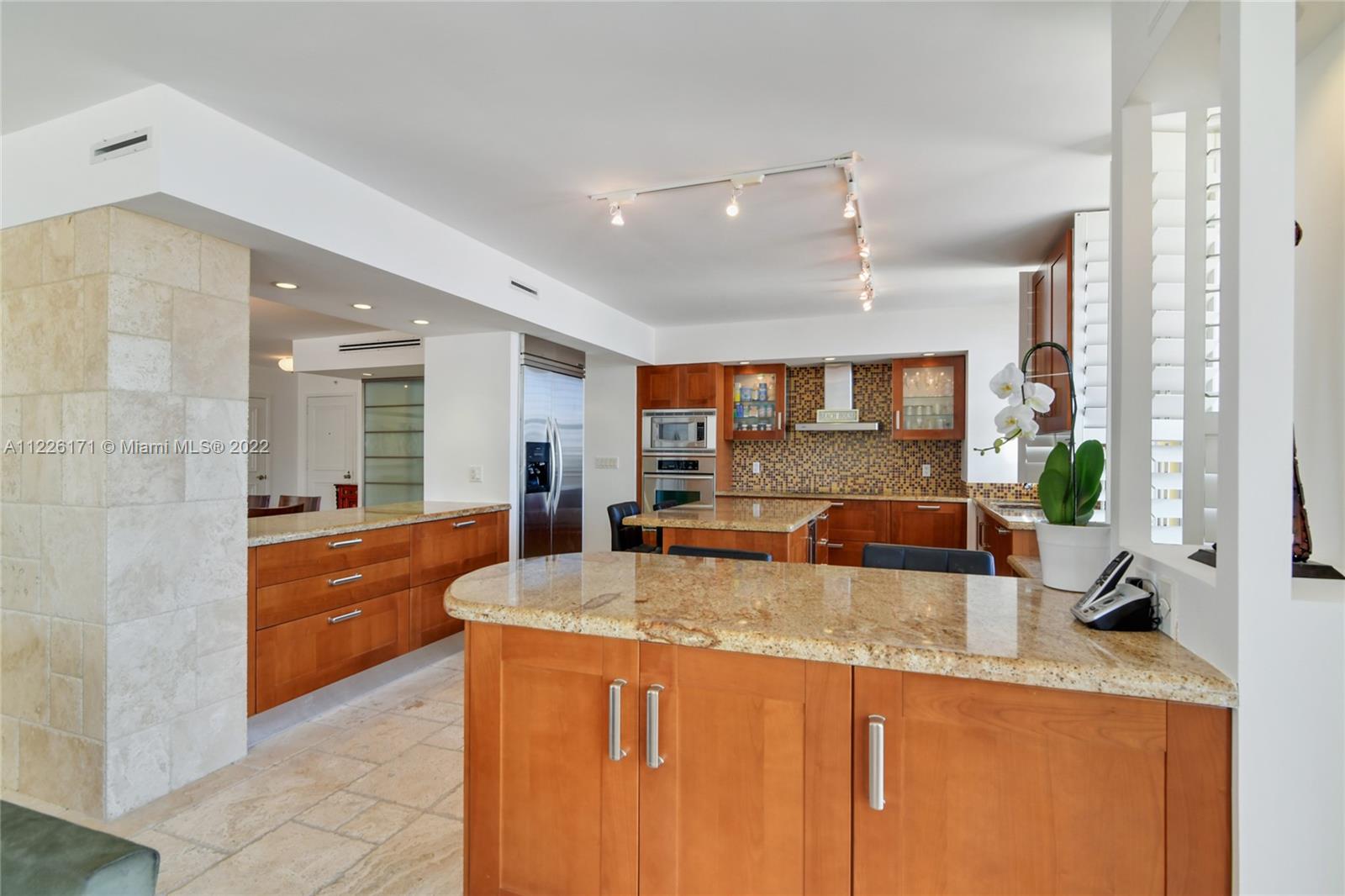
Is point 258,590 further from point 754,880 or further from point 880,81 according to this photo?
point 880,81

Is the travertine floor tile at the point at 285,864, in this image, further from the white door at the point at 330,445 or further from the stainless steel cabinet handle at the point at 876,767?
the white door at the point at 330,445

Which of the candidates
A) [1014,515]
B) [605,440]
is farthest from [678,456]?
[1014,515]

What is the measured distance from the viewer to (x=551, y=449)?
4.70 meters

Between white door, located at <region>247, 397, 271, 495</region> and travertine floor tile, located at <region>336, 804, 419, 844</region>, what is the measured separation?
7240 millimetres

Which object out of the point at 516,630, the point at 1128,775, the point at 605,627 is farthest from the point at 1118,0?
the point at 516,630

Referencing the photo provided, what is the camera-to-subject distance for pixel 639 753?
1264 millimetres

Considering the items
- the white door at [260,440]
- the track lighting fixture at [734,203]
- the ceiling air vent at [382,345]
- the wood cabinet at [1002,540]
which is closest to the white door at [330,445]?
the white door at [260,440]

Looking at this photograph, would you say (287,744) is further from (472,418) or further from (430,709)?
(472,418)

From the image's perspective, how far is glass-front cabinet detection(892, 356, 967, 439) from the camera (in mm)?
5336

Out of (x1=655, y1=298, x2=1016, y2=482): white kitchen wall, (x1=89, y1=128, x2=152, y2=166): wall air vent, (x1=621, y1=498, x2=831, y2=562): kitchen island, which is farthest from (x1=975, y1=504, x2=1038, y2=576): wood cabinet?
(x1=89, y1=128, x2=152, y2=166): wall air vent

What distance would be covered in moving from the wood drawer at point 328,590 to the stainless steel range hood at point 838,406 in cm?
391

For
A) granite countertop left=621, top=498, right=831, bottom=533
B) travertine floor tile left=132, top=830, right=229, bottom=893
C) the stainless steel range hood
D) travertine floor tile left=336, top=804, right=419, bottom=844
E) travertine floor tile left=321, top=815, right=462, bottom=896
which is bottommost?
travertine floor tile left=336, top=804, right=419, bottom=844

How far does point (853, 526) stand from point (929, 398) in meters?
1.36

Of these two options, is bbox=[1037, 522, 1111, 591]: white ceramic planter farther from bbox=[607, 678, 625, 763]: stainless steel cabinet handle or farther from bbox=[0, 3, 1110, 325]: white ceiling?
bbox=[0, 3, 1110, 325]: white ceiling
